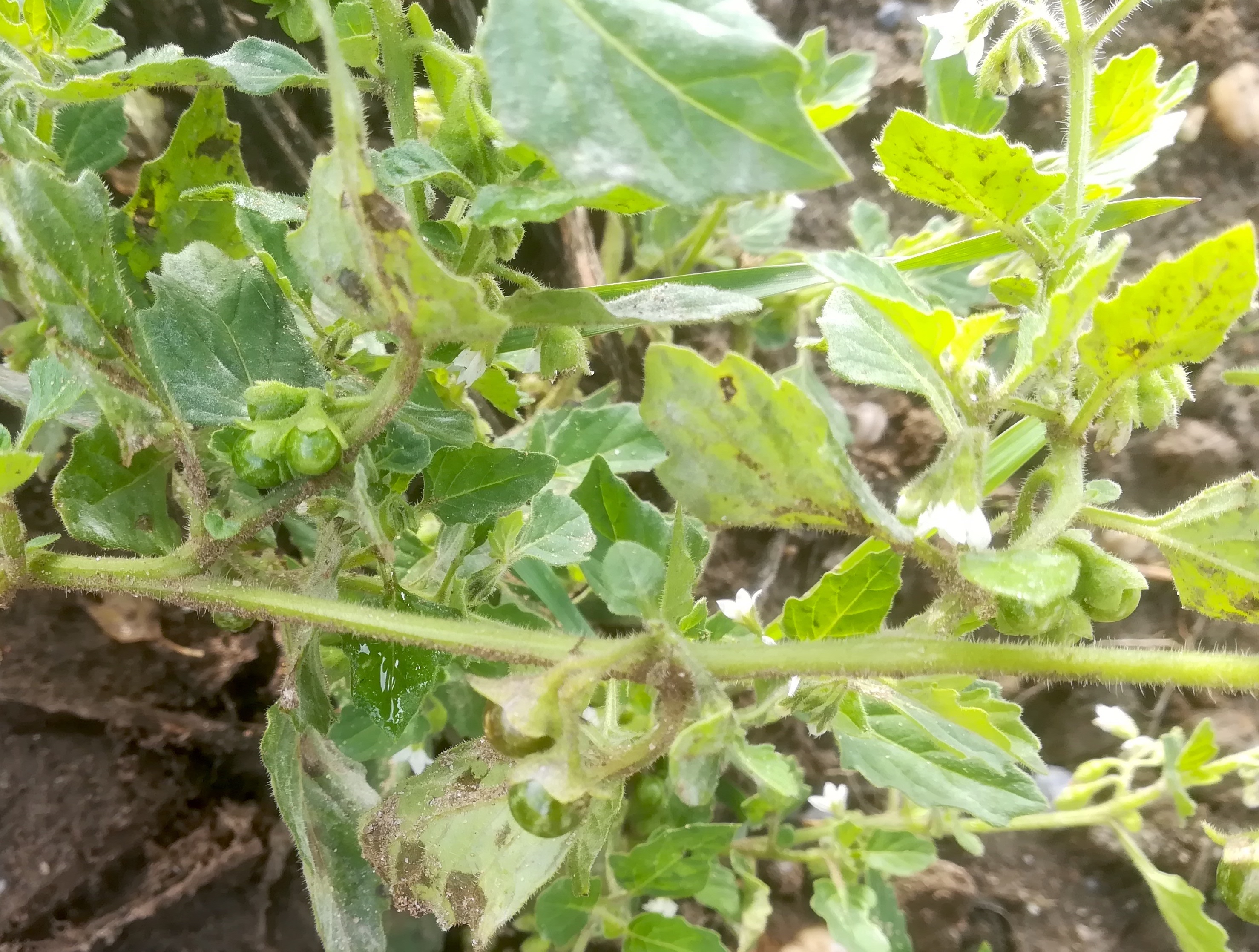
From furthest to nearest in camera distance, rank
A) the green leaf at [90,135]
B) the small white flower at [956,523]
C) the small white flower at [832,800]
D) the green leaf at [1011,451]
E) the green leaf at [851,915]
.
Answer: the small white flower at [832,800]
the green leaf at [851,915]
the green leaf at [1011,451]
the green leaf at [90,135]
the small white flower at [956,523]

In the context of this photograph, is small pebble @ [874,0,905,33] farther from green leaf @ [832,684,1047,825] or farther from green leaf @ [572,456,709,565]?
green leaf @ [832,684,1047,825]

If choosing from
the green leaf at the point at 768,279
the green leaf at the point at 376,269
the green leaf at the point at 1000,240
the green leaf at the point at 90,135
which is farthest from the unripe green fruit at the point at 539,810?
the green leaf at the point at 90,135

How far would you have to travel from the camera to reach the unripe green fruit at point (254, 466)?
19.2 inches

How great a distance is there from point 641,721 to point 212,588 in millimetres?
516

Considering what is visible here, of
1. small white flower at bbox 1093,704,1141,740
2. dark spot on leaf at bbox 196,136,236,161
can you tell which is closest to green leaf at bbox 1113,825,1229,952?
small white flower at bbox 1093,704,1141,740

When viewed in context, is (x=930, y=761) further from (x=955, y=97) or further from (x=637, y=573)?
(x=955, y=97)

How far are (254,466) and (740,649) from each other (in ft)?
1.00

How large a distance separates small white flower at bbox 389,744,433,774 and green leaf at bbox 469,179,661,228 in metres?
0.77

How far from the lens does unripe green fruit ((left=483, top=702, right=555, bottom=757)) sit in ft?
1.42

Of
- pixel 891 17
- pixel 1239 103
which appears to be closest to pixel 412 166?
pixel 891 17

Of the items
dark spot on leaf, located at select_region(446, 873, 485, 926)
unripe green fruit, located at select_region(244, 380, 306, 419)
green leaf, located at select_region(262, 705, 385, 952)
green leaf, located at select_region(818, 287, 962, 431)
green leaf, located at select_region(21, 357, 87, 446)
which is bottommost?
green leaf, located at select_region(262, 705, 385, 952)

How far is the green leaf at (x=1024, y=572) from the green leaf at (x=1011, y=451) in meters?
0.48

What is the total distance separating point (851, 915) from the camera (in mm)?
1076

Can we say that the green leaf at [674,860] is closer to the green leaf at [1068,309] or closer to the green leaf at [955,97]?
the green leaf at [1068,309]
